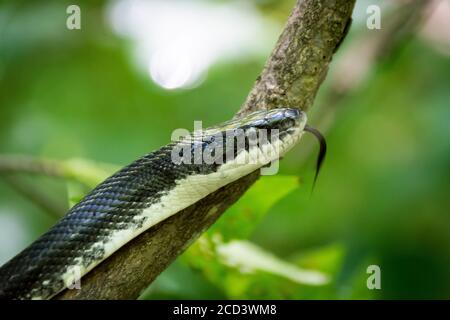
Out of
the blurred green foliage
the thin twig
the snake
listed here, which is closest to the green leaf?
the snake

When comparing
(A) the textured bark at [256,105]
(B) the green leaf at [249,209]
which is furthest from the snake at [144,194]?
(B) the green leaf at [249,209]

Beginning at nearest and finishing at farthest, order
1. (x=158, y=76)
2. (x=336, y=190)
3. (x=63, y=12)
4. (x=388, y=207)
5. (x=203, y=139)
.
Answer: (x=203, y=139) → (x=158, y=76) → (x=63, y=12) → (x=388, y=207) → (x=336, y=190)

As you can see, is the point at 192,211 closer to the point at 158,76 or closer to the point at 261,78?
the point at 261,78

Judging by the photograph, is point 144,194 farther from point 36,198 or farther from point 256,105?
point 36,198

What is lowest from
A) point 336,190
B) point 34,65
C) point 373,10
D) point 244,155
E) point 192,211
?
point 192,211

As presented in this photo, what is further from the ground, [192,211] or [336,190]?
[336,190]
